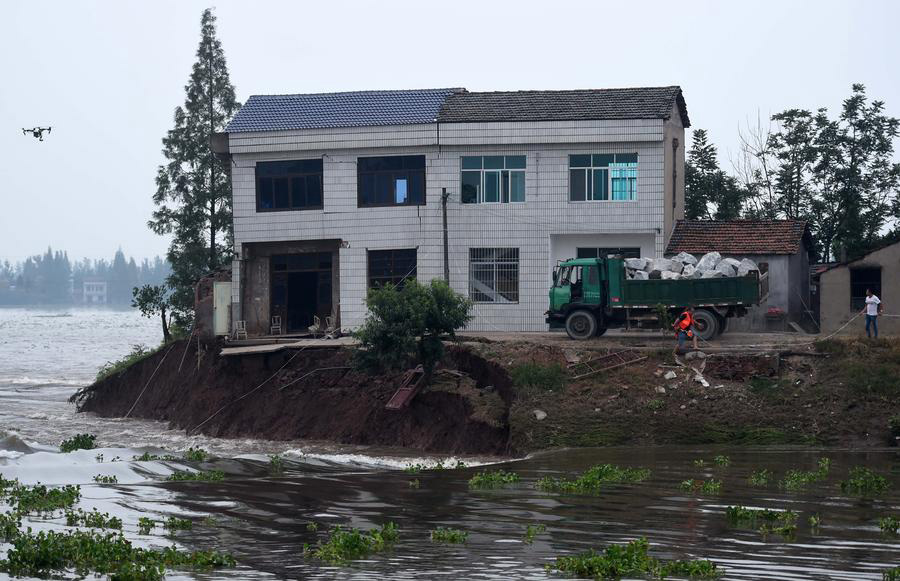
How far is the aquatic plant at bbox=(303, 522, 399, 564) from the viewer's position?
1558 cm

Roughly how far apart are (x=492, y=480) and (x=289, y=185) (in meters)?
18.8

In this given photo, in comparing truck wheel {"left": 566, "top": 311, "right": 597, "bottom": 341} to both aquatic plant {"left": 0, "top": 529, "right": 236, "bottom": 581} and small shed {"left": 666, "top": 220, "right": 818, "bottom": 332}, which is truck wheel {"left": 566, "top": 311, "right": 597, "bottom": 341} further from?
aquatic plant {"left": 0, "top": 529, "right": 236, "bottom": 581}

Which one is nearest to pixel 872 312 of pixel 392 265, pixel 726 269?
A: pixel 726 269

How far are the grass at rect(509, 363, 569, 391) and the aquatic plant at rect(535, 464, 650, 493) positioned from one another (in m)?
5.85

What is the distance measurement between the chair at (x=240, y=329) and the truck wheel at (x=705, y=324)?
46.5ft

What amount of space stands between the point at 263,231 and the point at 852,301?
60.1 ft

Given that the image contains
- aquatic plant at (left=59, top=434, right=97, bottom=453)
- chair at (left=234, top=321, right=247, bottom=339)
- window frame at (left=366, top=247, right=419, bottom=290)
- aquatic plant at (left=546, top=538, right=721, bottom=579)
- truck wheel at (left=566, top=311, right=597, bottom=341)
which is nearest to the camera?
aquatic plant at (left=546, top=538, right=721, bottom=579)

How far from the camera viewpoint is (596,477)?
71.3 feet

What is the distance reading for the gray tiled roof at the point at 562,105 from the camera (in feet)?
121

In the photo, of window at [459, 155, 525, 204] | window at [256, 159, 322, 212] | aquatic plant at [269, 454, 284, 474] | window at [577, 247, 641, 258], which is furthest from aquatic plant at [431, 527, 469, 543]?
window at [256, 159, 322, 212]

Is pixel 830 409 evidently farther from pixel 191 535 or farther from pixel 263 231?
pixel 263 231

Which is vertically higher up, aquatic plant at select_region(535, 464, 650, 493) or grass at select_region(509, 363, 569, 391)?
grass at select_region(509, 363, 569, 391)

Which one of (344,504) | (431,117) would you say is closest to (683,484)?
(344,504)

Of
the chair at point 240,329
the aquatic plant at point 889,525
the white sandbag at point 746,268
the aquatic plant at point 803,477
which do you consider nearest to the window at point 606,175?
the white sandbag at point 746,268
